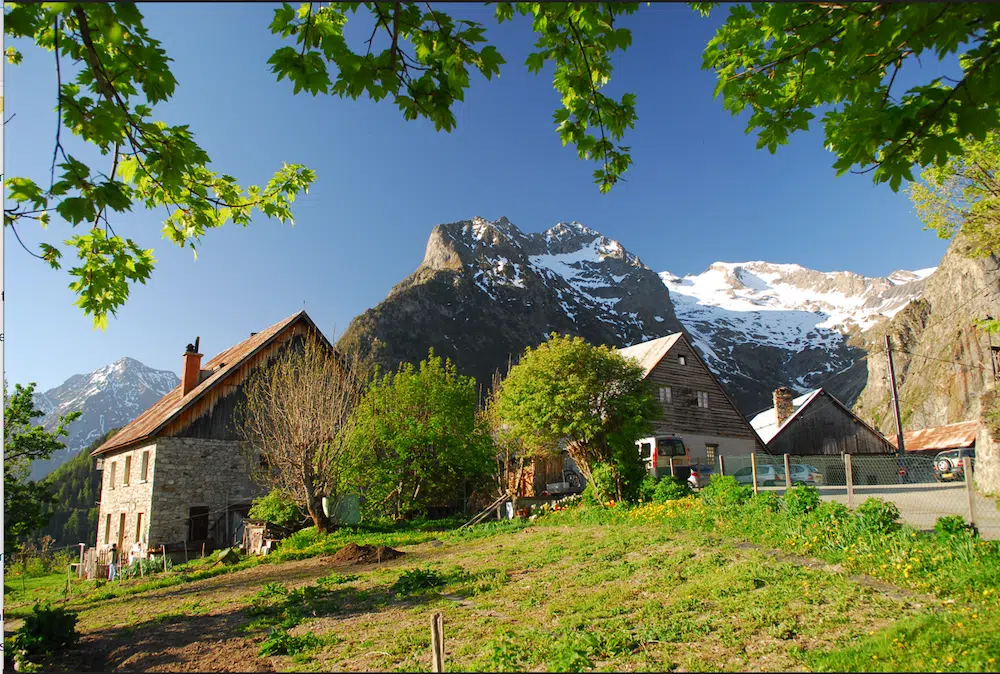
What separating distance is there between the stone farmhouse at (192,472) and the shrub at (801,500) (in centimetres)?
1898

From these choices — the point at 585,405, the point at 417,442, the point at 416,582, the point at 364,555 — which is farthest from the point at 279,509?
the point at 416,582

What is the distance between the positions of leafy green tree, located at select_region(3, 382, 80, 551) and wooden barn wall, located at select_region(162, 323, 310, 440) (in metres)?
7.22

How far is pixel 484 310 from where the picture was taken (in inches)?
4658

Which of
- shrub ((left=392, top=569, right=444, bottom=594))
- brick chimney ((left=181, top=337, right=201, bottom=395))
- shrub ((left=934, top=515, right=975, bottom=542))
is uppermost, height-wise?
brick chimney ((left=181, top=337, right=201, bottom=395))

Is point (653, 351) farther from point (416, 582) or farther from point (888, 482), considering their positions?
point (416, 582)

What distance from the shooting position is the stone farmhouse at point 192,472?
20766 millimetres

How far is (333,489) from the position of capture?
20453 millimetres

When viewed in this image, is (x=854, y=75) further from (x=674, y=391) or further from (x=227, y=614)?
(x=674, y=391)

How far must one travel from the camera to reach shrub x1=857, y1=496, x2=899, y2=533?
8891 millimetres

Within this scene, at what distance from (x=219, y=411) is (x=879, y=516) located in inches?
860

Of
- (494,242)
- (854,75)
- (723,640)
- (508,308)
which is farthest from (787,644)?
(494,242)

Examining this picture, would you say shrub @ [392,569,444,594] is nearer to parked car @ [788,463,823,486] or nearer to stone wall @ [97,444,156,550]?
parked car @ [788,463,823,486]

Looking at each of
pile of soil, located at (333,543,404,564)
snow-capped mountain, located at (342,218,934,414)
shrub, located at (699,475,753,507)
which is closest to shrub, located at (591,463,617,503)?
shrub, located at (699,475,753,507)

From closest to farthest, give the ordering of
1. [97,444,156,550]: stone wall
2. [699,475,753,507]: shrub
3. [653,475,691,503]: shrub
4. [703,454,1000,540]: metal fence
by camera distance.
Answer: [703,454,1000,540]: metal fence
[699,475,753,507]: shrub
[653,475,691,503]: shrub
[97,444,156,550]: stone wall
